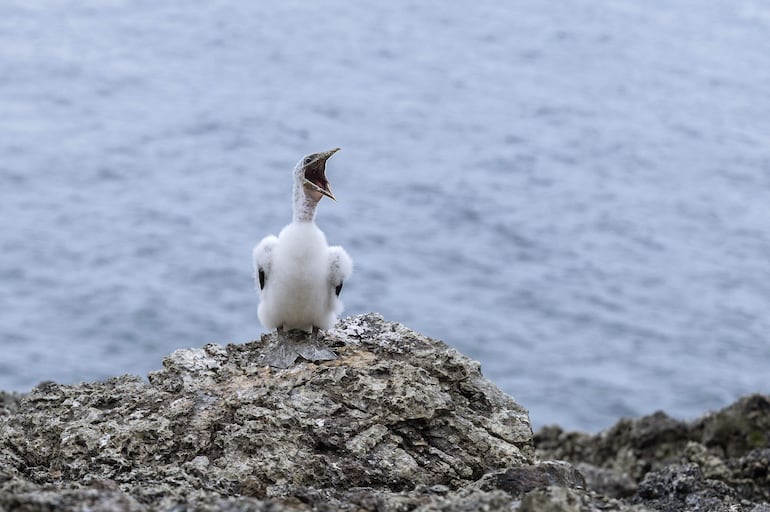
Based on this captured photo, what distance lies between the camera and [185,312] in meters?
29.4

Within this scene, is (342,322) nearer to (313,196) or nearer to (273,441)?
(313,196)

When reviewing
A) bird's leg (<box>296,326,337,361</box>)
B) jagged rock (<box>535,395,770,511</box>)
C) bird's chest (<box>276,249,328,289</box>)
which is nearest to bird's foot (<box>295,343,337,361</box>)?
bird's leg (<box>296,326,337,361</box>)

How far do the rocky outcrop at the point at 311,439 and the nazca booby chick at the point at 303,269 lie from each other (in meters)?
0.35

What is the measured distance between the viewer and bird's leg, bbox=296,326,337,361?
871cm

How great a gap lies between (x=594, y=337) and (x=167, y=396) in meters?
22.5

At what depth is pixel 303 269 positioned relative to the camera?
9.73 metres

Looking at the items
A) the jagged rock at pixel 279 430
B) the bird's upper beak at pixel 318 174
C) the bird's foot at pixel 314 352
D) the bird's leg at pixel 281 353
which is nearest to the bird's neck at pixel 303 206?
the bird's upper beak at pixel 318 174

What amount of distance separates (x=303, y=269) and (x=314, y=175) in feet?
2.63

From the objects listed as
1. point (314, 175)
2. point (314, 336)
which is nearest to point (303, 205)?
point (314, 175)

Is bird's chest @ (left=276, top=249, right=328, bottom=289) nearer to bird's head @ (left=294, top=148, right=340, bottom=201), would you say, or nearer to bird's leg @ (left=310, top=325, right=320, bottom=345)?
bird's leg @ (left=310, top=325, right=320, bottom=345)

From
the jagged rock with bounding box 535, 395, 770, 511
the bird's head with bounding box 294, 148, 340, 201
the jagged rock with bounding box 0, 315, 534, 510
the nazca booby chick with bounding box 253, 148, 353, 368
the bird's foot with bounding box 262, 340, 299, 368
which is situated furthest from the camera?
the jagged rock with bounding box 535, 395, 770, 511

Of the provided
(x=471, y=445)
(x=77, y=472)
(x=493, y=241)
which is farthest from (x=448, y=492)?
(x=493, y=241)

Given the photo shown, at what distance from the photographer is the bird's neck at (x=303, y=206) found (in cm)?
984

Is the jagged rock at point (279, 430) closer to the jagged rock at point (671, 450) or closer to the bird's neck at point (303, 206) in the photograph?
the bird's neck at point (303, 206)
